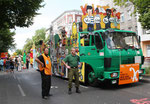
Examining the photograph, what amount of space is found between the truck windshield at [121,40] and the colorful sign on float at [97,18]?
137cm

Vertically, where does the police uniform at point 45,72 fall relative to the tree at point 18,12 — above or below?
below

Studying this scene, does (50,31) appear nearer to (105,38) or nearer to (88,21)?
(88,21)

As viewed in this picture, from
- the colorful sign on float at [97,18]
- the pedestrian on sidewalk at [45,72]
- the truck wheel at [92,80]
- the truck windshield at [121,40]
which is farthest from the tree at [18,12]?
the truck windshield at [121,40]

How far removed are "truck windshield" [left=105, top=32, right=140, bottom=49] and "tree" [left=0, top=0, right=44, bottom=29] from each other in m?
7.67

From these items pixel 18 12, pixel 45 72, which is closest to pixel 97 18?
pixel 45 72

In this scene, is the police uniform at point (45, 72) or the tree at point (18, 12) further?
the tree at point (18, 12)

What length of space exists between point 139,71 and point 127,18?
94.4ft

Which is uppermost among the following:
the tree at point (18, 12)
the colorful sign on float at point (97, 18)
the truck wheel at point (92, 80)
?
the tree at point (18, 12)

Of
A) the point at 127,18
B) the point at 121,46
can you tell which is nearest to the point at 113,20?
the point at 121,46

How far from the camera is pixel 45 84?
666 cm

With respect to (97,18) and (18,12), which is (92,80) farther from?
(18,12)

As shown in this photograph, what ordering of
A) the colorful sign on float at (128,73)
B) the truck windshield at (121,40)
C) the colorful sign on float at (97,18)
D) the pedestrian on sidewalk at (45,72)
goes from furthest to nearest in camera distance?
the colorful sign on float at (97,18), the truck windshield at (121,40), the colorful sign on float at (128,73), the pedestrian on sidewalk at (45,72)

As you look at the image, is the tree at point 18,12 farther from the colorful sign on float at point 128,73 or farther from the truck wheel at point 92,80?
the colorful sign on float at point 128,73

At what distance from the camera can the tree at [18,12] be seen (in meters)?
13.2
